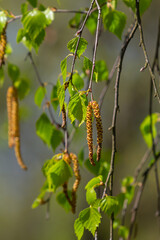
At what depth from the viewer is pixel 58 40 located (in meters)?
4.42

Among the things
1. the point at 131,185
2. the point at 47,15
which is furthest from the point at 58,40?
the point at 47,15

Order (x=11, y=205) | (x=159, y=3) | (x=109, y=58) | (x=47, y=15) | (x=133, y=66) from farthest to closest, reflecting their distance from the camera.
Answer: (x=11, y=205) < (x=133, y=66) < (x=109, y=58) < (x=159, y=3) < (x=47, y=15)

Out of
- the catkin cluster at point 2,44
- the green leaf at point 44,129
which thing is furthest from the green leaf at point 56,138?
the catkin cluster at point 2,44

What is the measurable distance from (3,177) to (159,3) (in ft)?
18.2

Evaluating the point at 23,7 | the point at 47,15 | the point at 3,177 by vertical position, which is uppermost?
the point at 3,177

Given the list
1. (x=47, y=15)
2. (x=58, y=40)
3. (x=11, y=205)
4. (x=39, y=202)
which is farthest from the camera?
(x=11, y=205)

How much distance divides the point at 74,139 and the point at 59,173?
4.39 feet

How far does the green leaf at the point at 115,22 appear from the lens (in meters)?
1.12

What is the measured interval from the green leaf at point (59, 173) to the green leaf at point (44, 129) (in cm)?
35

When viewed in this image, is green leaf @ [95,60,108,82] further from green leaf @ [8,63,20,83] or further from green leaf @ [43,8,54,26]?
green leaf @ [43,8,54,26]

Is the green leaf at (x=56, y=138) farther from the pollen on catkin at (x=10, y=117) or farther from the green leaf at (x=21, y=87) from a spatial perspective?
the green leaf at (x=21, y=87)

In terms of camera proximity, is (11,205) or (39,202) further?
(11,205)

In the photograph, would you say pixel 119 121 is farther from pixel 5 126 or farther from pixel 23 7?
pixel 23 7

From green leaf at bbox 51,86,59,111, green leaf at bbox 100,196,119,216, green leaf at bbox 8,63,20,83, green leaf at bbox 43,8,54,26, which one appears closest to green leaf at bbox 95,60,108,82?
green leaf at bbox 51,86,59,111
